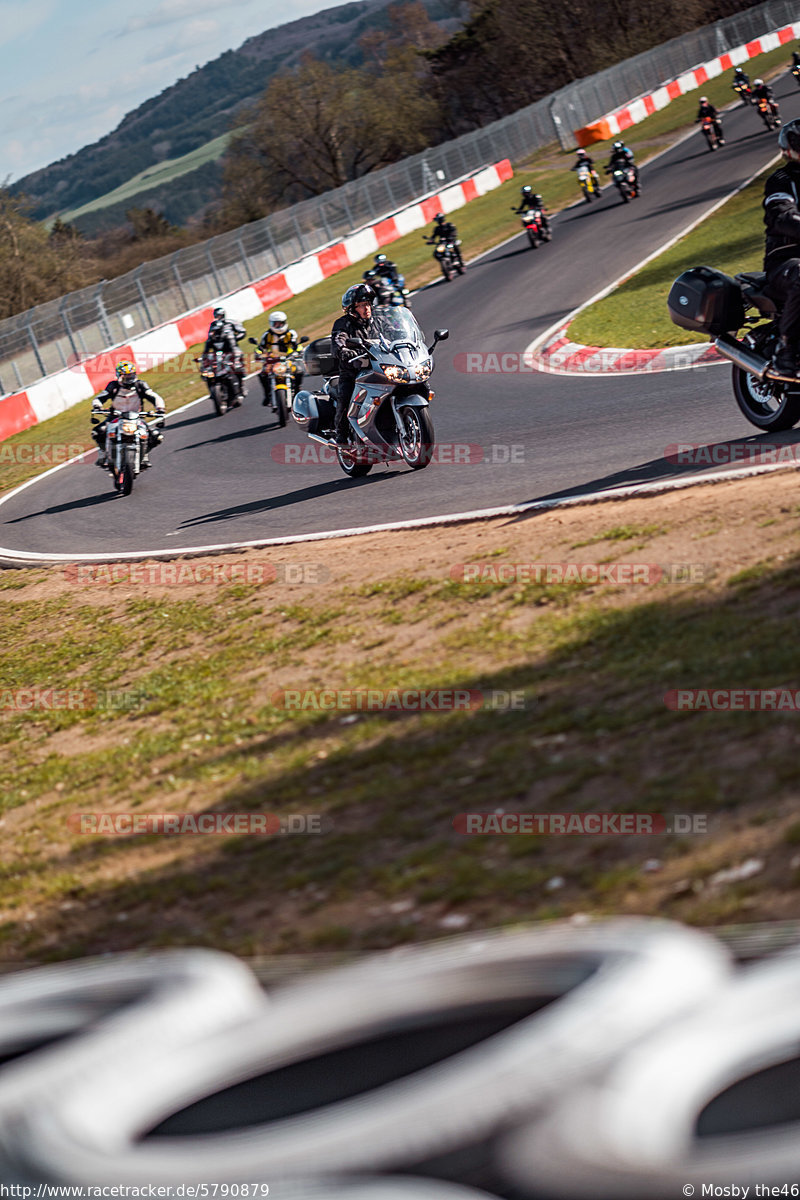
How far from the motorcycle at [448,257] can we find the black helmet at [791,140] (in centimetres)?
2302

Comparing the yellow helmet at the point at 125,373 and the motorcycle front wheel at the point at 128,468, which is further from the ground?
the yellow helmet at the point at 125,373

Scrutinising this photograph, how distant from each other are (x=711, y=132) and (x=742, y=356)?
31.4 meters

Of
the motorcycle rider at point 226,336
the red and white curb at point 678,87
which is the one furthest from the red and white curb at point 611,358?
the red and white curb at point 678,87

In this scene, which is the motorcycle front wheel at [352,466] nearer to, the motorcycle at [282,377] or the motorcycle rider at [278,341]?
the motorcycle at [282,377]

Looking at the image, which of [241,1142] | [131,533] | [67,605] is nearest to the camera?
[241,1142]

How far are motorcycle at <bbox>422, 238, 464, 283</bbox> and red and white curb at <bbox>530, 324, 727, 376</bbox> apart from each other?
41.4 feet

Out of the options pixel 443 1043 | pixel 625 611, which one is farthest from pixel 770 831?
pixel 625 611

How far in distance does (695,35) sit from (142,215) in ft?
147

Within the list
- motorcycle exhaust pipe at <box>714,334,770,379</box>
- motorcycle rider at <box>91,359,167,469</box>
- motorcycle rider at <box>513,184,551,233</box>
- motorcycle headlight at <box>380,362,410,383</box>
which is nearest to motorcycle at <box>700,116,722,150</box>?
motorcycle rider at <box>513,184,551,233</box>

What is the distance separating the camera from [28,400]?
2984 centimetres

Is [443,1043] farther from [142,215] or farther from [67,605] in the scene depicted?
[142,215]

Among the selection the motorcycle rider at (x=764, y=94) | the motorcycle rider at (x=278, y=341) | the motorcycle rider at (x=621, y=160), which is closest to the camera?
the motorcycle rider at (x=278, y=341)

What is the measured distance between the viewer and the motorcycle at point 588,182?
3625cm

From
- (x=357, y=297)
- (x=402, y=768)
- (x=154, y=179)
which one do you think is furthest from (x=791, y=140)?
(x=154, y=179)
